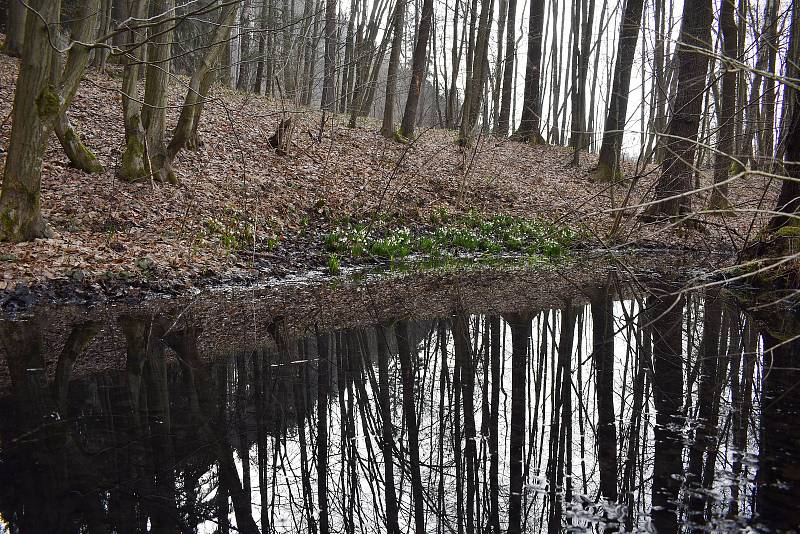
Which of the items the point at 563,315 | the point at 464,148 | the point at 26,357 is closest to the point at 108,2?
the point at 464,148

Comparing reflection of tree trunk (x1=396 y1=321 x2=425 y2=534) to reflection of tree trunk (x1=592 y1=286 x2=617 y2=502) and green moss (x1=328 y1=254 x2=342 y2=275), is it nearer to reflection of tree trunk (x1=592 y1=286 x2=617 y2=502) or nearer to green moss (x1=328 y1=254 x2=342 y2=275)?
reflection of tree trunk (x1=592 y1=286 x2=617 y2=502)

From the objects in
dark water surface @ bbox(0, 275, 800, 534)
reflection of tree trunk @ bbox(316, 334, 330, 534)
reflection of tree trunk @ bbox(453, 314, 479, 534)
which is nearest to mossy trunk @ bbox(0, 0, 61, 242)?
dark water surface @ bbox(0, 275, 800, 534)

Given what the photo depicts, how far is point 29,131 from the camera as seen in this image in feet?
25.4

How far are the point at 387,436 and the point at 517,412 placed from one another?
3.08 ft

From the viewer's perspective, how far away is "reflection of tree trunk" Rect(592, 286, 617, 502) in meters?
3.09

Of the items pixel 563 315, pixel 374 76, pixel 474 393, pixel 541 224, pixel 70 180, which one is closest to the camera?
pixel 474 393

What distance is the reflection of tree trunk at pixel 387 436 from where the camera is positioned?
111 inches

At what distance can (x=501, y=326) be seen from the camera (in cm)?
643

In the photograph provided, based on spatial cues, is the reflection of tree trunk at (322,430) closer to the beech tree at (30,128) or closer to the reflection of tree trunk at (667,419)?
the reflection of tree trunk at (667,419)

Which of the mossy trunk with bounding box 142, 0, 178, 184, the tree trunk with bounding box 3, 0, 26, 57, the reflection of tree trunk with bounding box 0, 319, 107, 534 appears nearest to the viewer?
the reflection of tree trunk with bounding box 0, 319, 107, 534

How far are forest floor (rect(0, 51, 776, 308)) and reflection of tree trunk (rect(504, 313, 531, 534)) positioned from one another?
1282mm

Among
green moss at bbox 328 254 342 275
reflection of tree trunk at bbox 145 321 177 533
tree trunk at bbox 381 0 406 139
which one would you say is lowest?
reflection of tree trunk at bbox 145 321 177 533

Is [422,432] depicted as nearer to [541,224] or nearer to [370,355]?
[370,355]

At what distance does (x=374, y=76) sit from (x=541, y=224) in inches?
347
